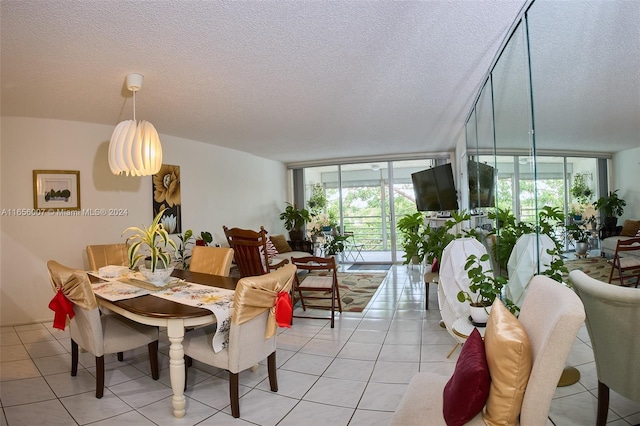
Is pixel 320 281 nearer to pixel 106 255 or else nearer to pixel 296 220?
pixel 106 255

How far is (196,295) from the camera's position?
2.31 meters

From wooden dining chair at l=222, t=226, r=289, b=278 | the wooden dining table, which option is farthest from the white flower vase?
wooden dining chair at l=222, t=226, r=289, b=278

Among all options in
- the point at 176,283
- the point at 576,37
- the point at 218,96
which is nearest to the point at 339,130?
the point at 218,96

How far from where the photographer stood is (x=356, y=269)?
22.2 feet

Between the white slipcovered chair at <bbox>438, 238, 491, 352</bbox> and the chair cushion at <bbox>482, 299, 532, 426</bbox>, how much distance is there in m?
1.56

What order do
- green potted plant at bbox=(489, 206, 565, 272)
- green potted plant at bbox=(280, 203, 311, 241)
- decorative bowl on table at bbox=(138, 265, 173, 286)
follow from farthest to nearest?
green potted plant at bbox=(280, 203, 311, 241) < decorative bowl on table at bbox=(138, 265, 173, 286) < green potted plant at bbox=(489, 206, 565, 272)

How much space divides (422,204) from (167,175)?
4257mm

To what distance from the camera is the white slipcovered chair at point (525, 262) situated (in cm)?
203

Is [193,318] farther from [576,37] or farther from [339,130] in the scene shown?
[339,130]

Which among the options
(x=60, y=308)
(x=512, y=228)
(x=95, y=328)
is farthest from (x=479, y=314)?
(x=60, y=308)

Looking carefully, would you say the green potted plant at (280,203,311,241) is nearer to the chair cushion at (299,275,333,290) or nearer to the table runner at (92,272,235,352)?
the chair cushion at (299,275,333,290)

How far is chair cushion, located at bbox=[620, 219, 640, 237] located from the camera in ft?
4.19

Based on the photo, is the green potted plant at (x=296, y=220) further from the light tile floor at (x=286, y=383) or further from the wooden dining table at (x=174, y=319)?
the wooden dining table at (x=174, y=319)

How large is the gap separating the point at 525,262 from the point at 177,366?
235cm
